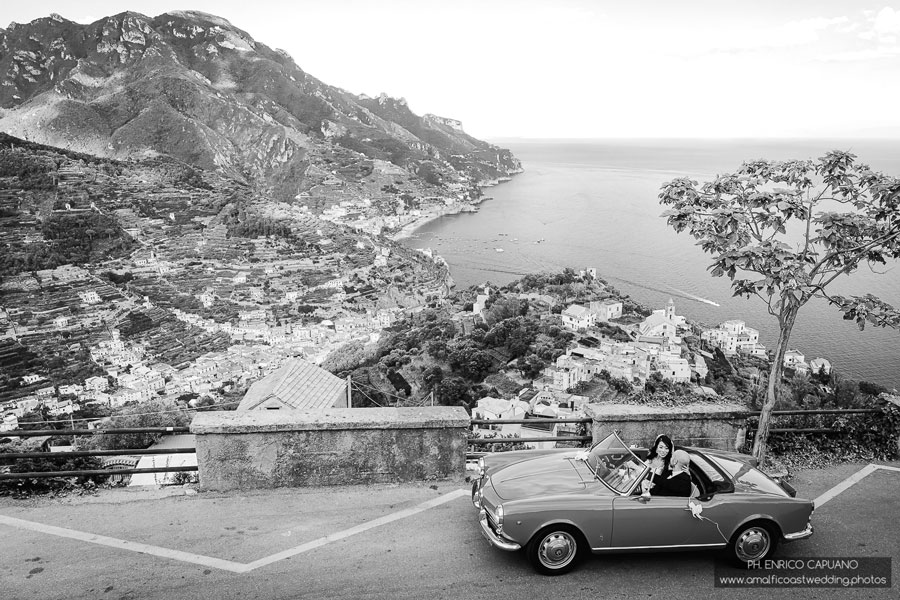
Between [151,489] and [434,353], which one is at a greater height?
[151,489]

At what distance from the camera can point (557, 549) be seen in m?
4.21

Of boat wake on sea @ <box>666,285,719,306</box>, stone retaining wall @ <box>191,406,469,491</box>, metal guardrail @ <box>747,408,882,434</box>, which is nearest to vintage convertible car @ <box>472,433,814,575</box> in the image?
stone retaining wall @ <box>191,406,469,491</box>

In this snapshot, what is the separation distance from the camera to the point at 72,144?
10088 cm

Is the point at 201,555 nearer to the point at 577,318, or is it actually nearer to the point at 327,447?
the point at 327,447

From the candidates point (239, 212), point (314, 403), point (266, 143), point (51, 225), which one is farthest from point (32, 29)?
point (314, 403)

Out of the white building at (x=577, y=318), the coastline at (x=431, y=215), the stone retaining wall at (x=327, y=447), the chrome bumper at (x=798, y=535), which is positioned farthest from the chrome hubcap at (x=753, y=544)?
the coastline at (x=431, y=215)

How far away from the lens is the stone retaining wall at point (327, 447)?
18.0ft

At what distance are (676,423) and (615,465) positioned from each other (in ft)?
6.72

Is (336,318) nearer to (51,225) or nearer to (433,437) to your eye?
(51,225)

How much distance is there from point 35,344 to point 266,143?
4118 inches

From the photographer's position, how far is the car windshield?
13.7 feet

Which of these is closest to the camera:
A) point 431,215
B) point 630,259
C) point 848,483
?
point 848,483

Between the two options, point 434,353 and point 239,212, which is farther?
point 239,212

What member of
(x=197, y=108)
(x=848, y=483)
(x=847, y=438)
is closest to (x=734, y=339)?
(x=847, y=438)
